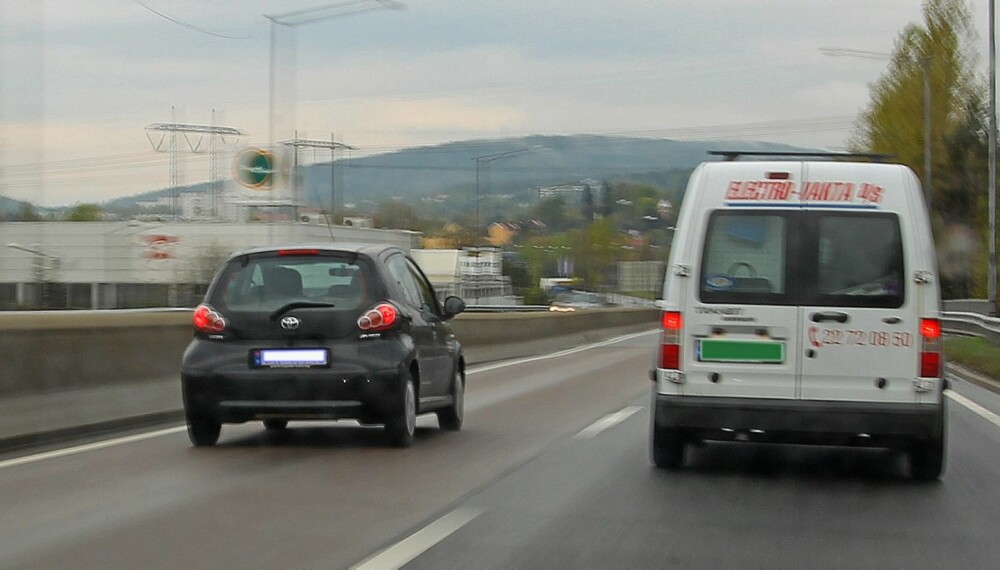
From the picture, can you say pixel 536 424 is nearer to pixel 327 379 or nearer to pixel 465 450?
pixel 465 450

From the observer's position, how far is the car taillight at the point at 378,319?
1076 cm

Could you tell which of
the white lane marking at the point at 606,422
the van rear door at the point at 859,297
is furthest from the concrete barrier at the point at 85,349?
the van rear door at the point at 859,297

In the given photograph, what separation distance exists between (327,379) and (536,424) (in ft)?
10.8

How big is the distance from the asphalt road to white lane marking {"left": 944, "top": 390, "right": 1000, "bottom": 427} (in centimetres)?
202

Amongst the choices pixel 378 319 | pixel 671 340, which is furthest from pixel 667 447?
pixel 378 319

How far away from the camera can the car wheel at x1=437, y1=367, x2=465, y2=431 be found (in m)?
12.6

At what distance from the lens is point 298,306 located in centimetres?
1082

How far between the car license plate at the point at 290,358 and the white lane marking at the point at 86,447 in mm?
1405

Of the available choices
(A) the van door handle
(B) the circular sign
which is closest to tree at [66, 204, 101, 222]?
(B) the circular sign

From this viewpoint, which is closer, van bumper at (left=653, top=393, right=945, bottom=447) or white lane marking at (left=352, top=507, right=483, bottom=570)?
white lane marking at (left=352, top=507, right=483, bottom=570)

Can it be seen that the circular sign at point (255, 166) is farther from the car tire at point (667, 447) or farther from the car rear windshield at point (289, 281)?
the car tire at point (667, 447)

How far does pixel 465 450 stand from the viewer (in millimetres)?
11078

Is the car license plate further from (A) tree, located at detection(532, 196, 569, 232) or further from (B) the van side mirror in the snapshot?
(A) tree, located at detection(532, 196, 569, 232)

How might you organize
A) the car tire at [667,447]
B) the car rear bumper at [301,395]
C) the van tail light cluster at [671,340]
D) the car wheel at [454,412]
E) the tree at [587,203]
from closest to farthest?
the van tail light cluster at [671,340]
the car tire at [667,447]
the car rear bumper at [301,395]
the car wheel at [454,412]
the tree at [587,203]
